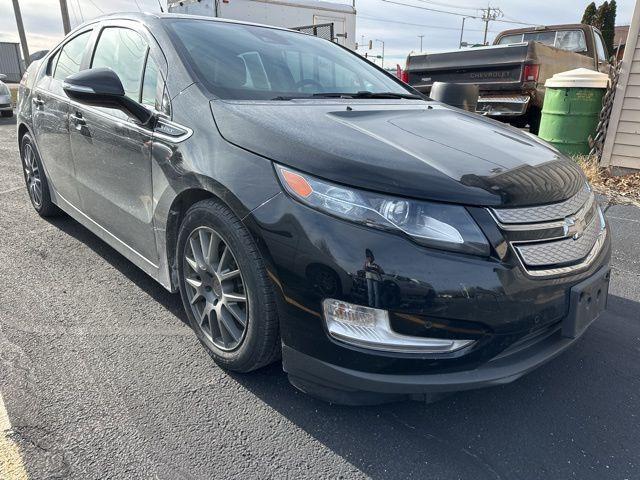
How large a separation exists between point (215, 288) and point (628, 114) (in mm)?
6566

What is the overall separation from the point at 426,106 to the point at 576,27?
317 inches

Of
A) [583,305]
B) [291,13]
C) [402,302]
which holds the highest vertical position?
[291,13]

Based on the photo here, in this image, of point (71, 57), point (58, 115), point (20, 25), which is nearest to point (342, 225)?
point (58, 115)

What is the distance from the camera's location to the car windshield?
2.48 meters

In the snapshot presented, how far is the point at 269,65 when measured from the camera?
9.13 feet

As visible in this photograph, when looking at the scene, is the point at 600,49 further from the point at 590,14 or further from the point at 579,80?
the point at 590,14

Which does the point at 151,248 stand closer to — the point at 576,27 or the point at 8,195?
the point at 8,195

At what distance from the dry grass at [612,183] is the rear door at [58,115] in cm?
541

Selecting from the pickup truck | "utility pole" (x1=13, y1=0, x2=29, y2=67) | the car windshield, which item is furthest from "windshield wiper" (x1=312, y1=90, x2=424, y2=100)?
"utility pole" (x1=13, y1=0, x2=29, y2=67)

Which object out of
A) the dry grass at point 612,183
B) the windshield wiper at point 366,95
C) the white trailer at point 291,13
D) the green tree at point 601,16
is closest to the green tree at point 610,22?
the green tree at point 601,16

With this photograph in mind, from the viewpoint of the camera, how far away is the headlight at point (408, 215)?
5.64 feet

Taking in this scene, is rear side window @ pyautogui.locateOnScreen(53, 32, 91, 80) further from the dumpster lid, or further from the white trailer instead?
the white trailer

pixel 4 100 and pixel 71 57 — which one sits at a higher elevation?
pixel 71 57

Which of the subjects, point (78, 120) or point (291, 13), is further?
point (291, 13)
